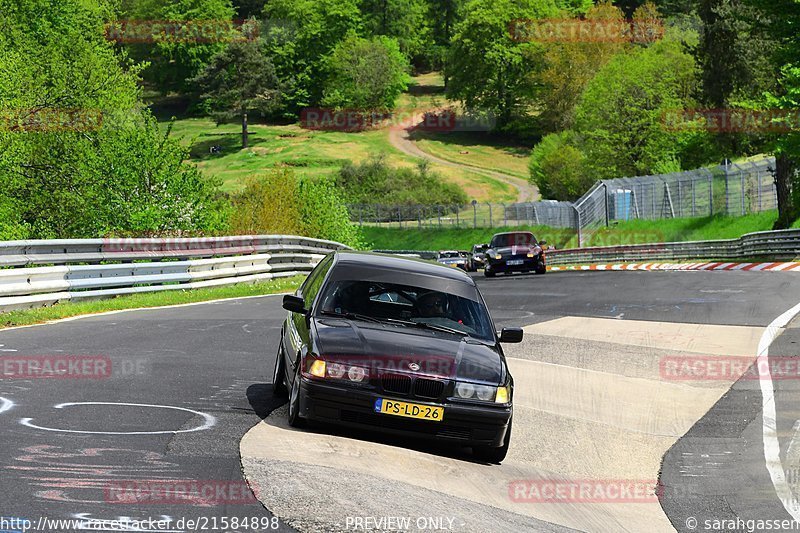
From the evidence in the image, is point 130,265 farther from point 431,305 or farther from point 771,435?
point 771,435

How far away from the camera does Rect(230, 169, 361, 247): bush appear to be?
37125 millimetres

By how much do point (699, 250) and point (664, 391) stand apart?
3361 centimetres

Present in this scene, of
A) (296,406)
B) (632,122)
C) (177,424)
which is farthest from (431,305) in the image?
(632,122)

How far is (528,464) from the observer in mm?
9188

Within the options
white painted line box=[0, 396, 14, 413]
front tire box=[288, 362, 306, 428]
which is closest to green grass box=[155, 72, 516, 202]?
white painted line box=[0, 396, 14, 413]

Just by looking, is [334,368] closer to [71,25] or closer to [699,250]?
[699,250]

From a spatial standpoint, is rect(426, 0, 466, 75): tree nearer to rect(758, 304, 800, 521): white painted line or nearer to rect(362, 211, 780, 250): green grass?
rect(362, 211, 780, 250): green grass

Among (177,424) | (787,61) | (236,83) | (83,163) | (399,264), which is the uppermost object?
(399,264)

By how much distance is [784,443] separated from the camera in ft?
32.7

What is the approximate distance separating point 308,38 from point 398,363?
492 ft

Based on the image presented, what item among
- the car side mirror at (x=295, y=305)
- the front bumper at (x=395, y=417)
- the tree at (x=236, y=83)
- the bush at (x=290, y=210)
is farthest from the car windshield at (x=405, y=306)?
the tree at (x=236, y=83)

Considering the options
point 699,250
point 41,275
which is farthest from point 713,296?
point 699,250

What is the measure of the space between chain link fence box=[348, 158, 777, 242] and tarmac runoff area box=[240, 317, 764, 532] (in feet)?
124

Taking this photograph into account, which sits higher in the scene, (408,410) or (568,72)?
(408,410)
